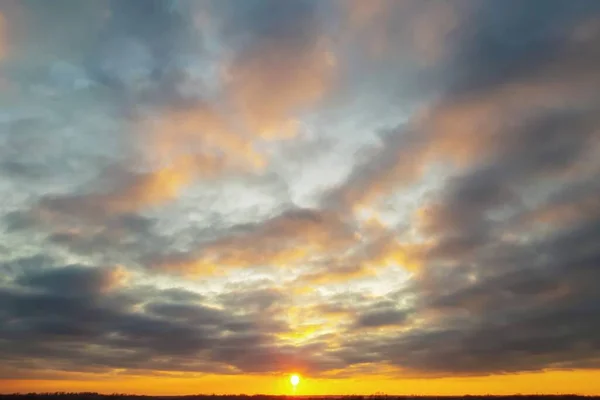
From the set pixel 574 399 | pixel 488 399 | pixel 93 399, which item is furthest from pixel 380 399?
pixel 93 399

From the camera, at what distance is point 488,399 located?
18738cm

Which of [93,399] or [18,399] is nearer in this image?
[18,399]

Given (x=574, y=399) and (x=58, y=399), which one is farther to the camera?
(x=574, y=399)

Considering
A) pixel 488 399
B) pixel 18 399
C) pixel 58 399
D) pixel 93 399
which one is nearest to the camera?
pixel 18 399

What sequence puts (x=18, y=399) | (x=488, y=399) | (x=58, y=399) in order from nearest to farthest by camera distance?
(x=18, y=399) → (x=58, y=399) → (x=488, y=399)

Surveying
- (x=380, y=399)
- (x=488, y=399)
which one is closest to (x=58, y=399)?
(x=380, y=399)

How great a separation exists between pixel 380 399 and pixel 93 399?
138247mm

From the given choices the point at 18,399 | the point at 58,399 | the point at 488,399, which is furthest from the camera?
the point at 488,399

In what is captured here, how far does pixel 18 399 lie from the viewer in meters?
149

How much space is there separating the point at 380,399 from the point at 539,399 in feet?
266

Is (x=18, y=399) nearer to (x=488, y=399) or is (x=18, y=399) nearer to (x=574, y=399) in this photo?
(x=488, y=399)

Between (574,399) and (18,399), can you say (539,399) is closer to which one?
(574,399)

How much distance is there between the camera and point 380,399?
168250mm

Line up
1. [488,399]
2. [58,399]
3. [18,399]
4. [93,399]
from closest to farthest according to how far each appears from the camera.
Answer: [18,399] → [58,399] → [93,399] → [488,399]
